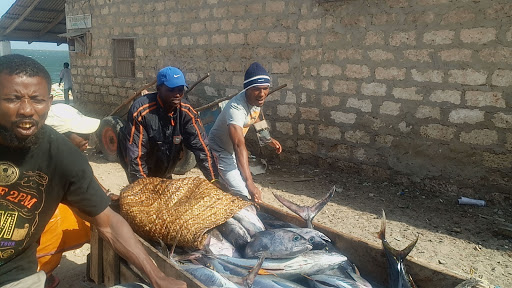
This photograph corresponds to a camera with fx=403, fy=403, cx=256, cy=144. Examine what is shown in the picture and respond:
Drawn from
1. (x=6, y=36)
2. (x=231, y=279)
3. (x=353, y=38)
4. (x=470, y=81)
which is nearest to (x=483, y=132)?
(x=470, y=81)

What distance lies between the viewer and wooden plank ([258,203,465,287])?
255 centimetres

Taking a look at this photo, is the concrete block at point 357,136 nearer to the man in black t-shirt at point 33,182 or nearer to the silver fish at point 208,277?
the silver fish at point 208,277

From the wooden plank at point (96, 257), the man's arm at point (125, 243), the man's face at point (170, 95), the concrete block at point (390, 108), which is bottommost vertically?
the wooden plank at point (96, 257)

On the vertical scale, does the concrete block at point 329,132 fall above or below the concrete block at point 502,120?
below

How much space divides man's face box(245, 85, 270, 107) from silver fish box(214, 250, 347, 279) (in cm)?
182

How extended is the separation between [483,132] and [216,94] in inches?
197

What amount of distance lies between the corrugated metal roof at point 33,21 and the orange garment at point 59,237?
39.4 feet

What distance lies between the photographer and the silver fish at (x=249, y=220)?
10.3 ft

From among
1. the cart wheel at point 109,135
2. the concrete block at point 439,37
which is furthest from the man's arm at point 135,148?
the cart wheel at point 109,135

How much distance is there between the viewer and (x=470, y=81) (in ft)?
17.3

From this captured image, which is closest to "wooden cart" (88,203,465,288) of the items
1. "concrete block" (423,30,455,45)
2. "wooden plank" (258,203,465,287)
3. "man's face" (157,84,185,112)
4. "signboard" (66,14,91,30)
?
"wooden plank" (258,203,465,287)

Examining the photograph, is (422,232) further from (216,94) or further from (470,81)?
(216,94)

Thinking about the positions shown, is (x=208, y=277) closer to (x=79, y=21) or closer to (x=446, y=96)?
(x=446, y=96)

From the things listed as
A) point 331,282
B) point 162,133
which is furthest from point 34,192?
point 162,133
